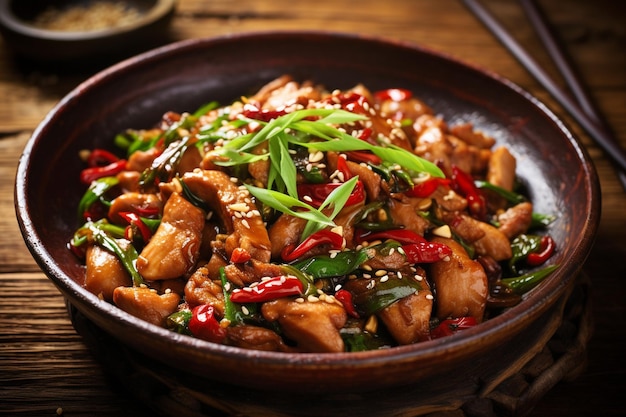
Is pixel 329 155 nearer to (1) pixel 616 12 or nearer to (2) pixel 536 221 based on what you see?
(2) pixel 536 221

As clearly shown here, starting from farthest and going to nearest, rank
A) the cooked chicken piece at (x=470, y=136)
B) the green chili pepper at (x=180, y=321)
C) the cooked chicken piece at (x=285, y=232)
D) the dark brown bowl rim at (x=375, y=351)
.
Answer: the cooked chicken piece at (x=470, y=136)
the cooked chicken piece at (x=285, y=232)
the green chili pepper at (x=180, y=321)
the dark brown bowl rim at (x=375, y=351)

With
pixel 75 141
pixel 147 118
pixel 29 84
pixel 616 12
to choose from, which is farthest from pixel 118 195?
pixel 616 12

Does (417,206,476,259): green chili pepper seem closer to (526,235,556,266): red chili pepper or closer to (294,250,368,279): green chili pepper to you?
(526,235,556,266): red chili pepper

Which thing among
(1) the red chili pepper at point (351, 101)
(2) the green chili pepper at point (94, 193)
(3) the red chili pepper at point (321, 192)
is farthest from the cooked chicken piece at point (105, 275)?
(1) the red chili pepper at point (351, 101)

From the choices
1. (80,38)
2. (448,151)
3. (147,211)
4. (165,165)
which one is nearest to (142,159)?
(165,165)

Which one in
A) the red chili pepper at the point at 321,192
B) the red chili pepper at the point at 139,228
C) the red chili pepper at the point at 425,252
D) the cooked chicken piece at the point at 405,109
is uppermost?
the red chili pepper at the point at 321,192

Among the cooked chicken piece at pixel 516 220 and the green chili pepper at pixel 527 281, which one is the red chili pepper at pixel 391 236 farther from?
the cooked chicken piece at pixel 516 220

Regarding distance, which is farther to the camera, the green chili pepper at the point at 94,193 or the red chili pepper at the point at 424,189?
the green chili pepper at the point at 94,193

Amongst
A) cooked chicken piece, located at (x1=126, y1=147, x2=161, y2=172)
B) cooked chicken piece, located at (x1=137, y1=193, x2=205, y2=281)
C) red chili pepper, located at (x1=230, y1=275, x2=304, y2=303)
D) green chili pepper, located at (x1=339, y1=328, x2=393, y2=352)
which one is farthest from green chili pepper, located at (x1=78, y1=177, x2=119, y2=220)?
green chili pepper, located at (x1=339, y1=328, x2=393, y2=352)
